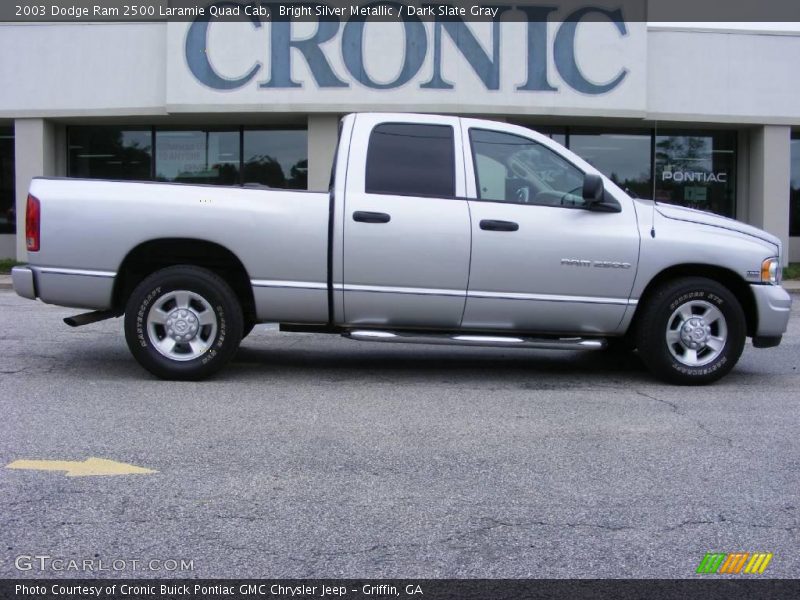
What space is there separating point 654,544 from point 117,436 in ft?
10.3

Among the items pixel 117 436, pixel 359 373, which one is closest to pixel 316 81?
pixel 359 373

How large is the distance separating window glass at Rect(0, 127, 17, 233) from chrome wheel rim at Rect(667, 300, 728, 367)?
58.3ft

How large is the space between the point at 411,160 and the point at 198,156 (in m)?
13.9

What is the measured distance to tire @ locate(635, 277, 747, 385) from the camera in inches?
274

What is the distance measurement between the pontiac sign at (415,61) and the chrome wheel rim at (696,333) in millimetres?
11631

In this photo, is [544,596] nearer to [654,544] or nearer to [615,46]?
[654,544]

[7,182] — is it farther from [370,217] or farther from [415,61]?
[370,217]

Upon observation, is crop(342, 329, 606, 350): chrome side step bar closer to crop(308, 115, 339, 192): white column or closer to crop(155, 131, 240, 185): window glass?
crop(308, 115, 339, 192): white column

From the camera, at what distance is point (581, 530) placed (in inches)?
156

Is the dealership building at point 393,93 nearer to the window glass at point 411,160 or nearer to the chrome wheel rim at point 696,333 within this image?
the window glass at point 411,160

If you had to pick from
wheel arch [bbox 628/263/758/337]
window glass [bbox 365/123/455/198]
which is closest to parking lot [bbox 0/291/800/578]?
wheel arch [bbox 628/263/758/337]

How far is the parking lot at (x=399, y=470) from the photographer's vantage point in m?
3.70

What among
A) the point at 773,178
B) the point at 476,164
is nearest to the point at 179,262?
the point at 476,164

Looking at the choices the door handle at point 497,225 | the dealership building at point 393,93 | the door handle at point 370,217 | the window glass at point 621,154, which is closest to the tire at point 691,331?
the door handle at point 497,225
